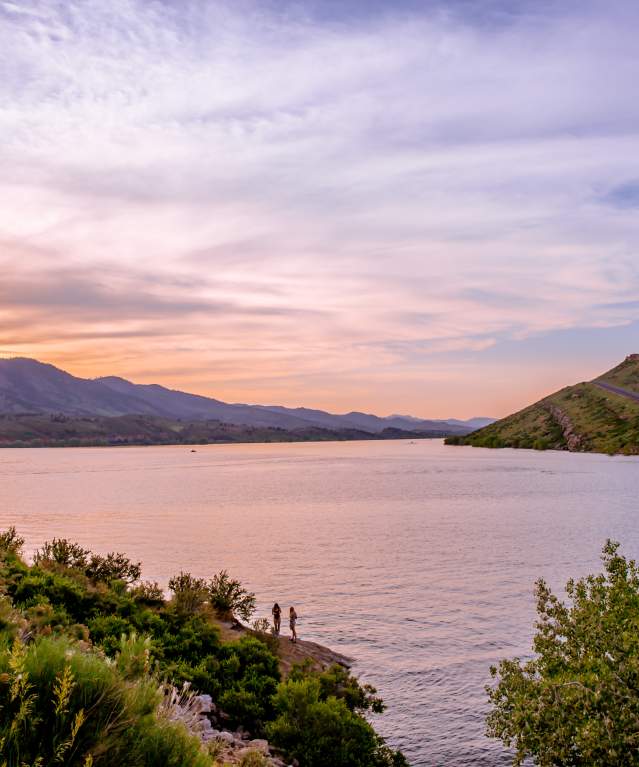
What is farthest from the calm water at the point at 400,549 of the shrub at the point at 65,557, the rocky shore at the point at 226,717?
the shrub at the point at 65,557

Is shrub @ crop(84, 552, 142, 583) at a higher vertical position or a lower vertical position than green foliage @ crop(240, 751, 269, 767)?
lower

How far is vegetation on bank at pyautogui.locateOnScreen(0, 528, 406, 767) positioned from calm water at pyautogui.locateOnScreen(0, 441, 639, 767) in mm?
4041

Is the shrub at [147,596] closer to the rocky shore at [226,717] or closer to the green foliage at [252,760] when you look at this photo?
the rocky shore at [226,717]

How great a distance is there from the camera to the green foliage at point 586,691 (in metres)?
14.7

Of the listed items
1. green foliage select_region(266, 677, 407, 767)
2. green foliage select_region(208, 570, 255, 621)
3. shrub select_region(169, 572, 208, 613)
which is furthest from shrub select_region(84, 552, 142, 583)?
green foliage select_region(266, 677, 407, 767)

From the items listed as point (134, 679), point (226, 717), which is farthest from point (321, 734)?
point (134, 679)

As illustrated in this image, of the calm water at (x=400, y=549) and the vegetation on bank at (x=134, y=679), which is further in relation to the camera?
the calm water at (x=400, y=549)

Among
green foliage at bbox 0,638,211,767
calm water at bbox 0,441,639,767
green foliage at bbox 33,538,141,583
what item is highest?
green foliage at bbox 0,638,211,767

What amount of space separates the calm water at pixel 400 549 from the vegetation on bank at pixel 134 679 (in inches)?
159

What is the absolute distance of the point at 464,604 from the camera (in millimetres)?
41562

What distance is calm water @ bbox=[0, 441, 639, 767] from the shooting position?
29516 millimetres

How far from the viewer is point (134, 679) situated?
9242mm

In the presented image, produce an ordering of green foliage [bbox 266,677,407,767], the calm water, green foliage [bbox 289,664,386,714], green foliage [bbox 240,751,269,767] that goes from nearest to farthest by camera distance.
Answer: green foliage [bbox 240,751,269,767] < green foliage [bbox 266,677,407,767] < green foliage [bbox 289,664,386,714] < the calm water

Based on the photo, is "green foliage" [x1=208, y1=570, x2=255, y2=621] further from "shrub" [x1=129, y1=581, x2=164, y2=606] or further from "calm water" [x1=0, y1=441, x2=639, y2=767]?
"calm water" [x1=0, y1=441, x2=639, y2=767]
